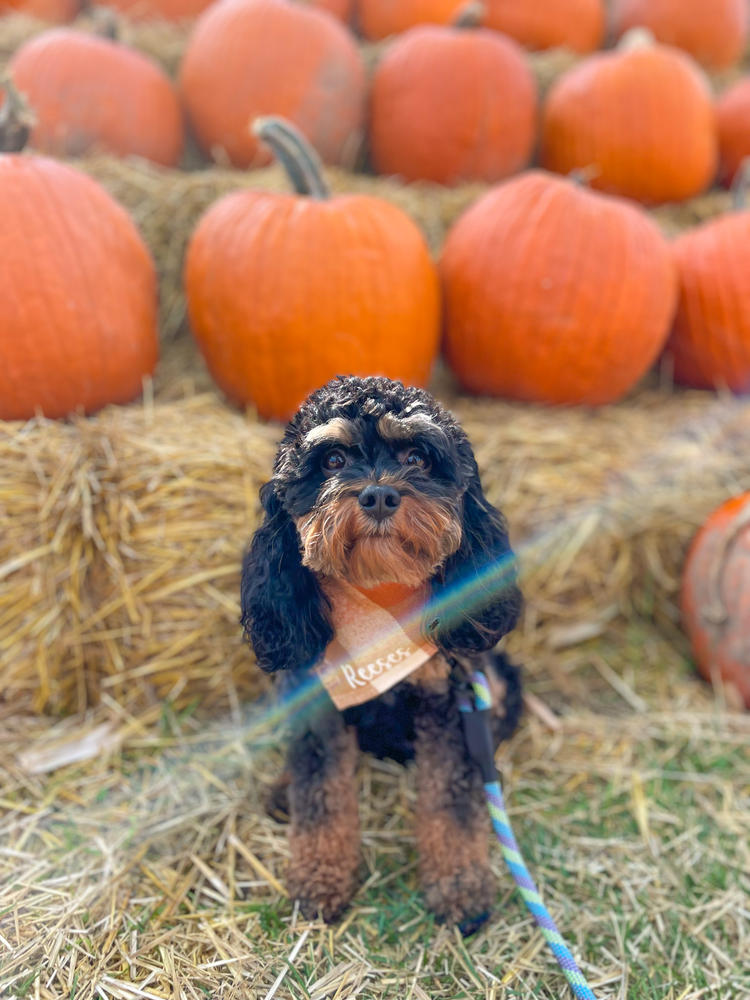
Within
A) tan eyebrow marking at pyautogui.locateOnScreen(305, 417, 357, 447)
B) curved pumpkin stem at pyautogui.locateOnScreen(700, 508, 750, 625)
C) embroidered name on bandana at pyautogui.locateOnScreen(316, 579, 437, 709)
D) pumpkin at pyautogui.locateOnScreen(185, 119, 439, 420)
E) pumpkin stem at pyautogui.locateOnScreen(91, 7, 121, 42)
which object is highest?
pumpkin stem at pyautogui.locateOnScreen(91, 7, 121, 42)

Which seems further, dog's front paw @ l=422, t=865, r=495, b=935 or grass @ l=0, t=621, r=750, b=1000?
dog's front paw @ l=422, t=865, r=495, b=935

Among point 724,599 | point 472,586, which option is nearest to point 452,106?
point 724,599

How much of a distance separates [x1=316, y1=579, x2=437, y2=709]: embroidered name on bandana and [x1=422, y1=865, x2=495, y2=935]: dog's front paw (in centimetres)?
64

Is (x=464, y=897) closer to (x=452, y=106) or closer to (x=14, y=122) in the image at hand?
(x=14, y=122)

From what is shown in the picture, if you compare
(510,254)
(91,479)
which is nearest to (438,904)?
(91,479)

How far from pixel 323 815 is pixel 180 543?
4.13ft

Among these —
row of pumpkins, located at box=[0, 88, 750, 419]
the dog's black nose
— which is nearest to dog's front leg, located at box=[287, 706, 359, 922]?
the dog's black nose

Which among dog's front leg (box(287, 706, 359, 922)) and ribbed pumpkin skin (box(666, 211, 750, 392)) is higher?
ribbed pumpkin skin (box(666, 211, 750, 392))

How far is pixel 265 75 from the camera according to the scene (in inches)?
185

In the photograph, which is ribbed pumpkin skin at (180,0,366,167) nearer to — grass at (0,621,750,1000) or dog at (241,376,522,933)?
dog at (241,376,522,933)

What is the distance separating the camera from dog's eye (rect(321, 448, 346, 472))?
1.90 m

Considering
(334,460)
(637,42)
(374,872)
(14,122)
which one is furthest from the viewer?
(637,42)

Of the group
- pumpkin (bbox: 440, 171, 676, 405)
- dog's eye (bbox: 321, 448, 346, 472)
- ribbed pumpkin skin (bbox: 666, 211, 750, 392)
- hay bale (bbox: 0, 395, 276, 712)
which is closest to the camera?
dog's eye (bbox: 321, 448, 346, 472)

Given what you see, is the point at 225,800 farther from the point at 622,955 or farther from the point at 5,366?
the point at 5,366
